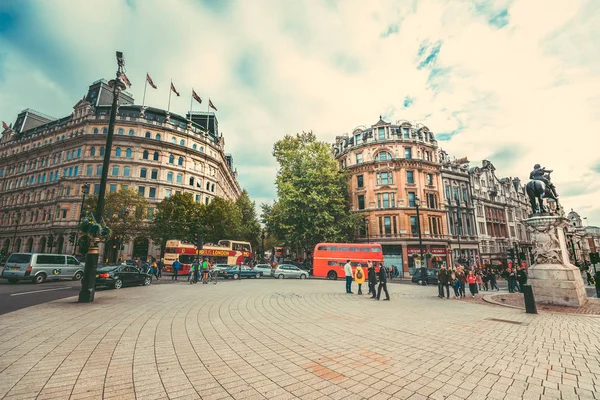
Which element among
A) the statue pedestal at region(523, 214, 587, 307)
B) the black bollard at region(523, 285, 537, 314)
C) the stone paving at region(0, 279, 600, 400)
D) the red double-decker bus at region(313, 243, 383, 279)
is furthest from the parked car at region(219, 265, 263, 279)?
the statue pedestal at region(523, 214, 587, 307)

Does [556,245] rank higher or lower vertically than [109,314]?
higher

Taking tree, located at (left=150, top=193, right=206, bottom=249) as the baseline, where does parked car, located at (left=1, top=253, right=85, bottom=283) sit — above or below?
below

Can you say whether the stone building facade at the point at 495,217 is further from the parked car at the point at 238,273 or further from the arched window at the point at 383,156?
the parked car at the point at 238,273

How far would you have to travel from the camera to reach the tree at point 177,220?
34.2 metres

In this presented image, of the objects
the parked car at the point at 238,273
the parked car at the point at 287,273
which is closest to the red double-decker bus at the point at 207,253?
the parked car at the point at 238,273

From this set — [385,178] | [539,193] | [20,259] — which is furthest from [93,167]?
[539,193]

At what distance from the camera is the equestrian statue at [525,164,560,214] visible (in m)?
12.2

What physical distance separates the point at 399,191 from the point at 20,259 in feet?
126

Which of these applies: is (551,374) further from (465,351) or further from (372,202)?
(372,202)

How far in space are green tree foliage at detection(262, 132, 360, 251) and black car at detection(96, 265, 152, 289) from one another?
51.0 ft

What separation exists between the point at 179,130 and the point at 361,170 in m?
32.5

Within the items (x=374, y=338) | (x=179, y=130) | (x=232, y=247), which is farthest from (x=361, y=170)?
(x=374, y=338)

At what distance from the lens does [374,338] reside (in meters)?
5.92

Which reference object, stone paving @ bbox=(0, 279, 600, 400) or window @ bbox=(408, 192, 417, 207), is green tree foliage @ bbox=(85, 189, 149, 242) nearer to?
stone paving @ bbox=(0, 279, 600, 400)
